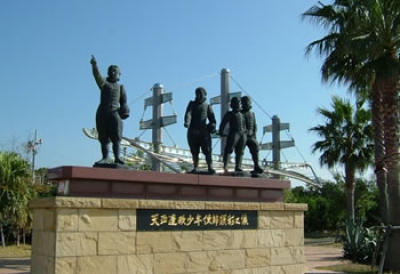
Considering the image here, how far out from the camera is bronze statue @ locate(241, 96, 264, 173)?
29.6ft

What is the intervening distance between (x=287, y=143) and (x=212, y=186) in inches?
1461

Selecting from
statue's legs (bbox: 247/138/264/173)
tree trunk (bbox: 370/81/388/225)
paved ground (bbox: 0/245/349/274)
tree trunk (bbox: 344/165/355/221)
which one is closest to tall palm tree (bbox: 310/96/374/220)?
tree trunk (bbox: 344/165/355/221)

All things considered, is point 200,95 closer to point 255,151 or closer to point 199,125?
point 199,125

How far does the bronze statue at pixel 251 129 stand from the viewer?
9.01 meters

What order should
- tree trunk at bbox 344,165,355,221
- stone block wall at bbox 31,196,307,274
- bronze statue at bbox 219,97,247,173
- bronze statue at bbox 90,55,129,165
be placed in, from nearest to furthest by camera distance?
stone block wall at bbox 31,196,307,274, bronze statue at bbox 90,55,129,165, bronze statue at bbox 219,97,247,173, tree trunk at bbox 344,165,355,221

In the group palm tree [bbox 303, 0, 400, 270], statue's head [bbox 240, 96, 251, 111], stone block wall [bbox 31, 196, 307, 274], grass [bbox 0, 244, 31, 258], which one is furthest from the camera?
grass [bbox 0, 244, 31, 258]

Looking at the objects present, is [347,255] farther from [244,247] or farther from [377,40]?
[244,247]

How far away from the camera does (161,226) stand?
7.07 meters

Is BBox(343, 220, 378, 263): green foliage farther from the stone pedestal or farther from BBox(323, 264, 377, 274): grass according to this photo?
the stone pedestal

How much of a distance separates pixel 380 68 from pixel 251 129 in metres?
4.57

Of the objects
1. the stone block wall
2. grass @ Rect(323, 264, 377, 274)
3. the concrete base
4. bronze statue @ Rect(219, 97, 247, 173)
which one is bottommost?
grass @ Rect(323, 264, 377, 274)

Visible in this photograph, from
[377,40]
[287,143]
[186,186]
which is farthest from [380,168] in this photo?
[287,143]

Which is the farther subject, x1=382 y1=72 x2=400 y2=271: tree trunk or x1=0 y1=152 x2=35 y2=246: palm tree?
x1=0 y1=152 x2=35 y2=246: palm tree

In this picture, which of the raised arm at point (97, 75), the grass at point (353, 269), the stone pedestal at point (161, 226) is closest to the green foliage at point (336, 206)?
the grass at point (353, 269)
